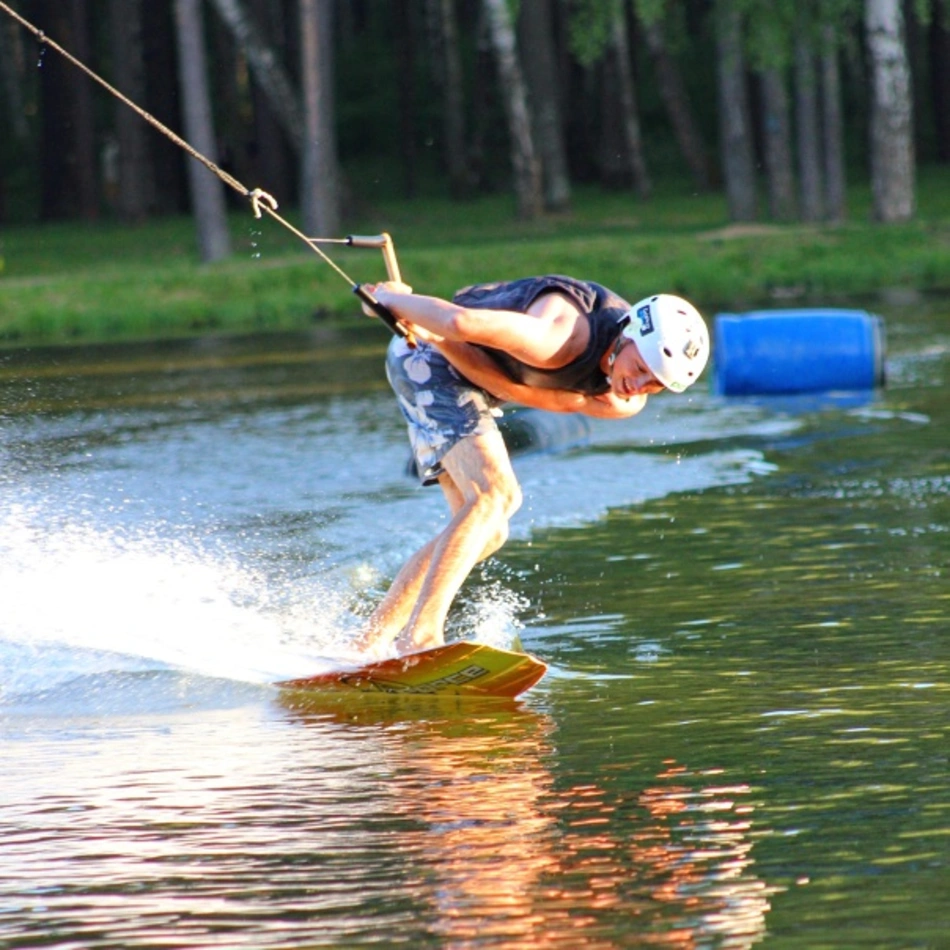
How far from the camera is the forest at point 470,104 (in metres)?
27.3

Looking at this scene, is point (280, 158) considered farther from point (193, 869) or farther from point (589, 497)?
point (193, 869)

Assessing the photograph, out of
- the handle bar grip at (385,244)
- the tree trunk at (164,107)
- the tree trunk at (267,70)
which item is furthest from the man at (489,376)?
the tree trunk at (164,107)

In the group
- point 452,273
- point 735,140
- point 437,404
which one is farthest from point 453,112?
point 437,404

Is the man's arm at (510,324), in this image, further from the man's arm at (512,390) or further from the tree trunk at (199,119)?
the tree trunk at (199,119)

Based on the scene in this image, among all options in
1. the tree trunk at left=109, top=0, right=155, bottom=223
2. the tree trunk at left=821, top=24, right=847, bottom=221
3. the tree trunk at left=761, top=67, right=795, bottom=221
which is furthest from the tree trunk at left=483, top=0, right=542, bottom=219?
the tree trunk at left=109, top=0, right=155, bottom=223

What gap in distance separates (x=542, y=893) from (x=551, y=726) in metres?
1.65

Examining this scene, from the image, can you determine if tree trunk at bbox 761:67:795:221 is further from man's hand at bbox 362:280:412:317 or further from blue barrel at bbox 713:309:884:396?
man's hand at bbox 362:280:412:317

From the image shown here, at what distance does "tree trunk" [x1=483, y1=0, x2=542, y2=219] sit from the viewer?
29.5 metres

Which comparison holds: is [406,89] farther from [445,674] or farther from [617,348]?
[445,674]

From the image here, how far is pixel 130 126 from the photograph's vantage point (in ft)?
118

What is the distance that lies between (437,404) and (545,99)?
2831cm

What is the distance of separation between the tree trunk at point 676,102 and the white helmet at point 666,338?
3127cm

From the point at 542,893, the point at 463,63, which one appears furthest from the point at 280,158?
the point at 542,893

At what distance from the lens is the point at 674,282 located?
24.1 meters
